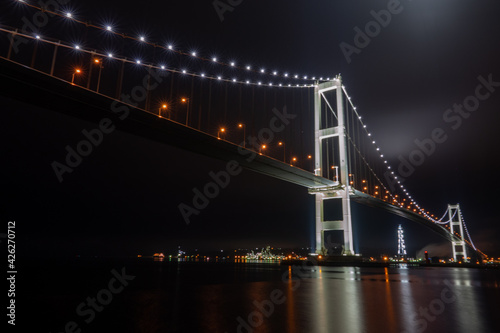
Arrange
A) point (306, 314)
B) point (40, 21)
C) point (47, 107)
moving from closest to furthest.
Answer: point (306, 314) → point (40, 21) → point (47, 107)

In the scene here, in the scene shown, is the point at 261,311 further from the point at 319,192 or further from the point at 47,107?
the point at 319,192

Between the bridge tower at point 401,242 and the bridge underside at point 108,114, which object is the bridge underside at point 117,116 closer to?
the bridge underside at point 108,114

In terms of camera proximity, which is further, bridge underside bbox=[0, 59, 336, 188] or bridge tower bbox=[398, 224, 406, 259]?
bridge tower bbox=[398, 224, 406, 259]

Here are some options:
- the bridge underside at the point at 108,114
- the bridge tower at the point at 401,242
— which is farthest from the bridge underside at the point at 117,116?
the bridge tower at the point at 401,242

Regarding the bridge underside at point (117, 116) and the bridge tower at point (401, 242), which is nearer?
the bridge underside at point (117, 116)

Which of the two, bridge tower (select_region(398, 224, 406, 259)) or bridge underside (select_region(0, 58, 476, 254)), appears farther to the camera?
bridge tower (select_region(398, 224, 406, 259))

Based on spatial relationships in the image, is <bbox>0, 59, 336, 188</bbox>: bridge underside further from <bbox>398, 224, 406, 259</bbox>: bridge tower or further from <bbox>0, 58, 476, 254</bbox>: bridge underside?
<bbox>398, 224, 406, 259</bbox>: bridge tower

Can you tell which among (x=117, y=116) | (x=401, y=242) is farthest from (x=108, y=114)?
(x=401, y=242)

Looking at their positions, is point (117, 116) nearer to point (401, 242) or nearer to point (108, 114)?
point (108, 114)

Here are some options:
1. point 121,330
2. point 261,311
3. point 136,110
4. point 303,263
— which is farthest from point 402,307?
point 303,263

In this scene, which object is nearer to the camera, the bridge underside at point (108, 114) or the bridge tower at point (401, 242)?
the bridge underside at point (108, 114)

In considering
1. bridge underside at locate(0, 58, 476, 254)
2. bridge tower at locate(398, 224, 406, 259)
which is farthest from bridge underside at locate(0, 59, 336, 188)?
bridge tower at locate(398, 224, 406, 259)
